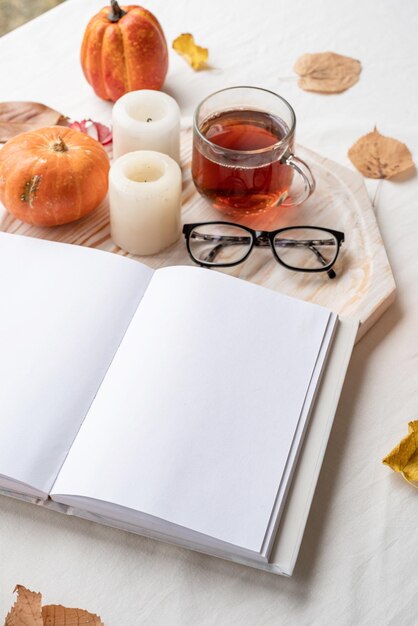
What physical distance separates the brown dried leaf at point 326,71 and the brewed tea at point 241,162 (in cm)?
28

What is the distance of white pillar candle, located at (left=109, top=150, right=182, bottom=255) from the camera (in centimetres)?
89

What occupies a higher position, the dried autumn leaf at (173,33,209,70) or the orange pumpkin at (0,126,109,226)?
the dried autumn leaf at (173,33,209,70)

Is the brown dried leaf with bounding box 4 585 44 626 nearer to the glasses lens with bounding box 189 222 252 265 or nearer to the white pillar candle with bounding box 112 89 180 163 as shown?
the glasses lens with bounding box 189 222 252 265

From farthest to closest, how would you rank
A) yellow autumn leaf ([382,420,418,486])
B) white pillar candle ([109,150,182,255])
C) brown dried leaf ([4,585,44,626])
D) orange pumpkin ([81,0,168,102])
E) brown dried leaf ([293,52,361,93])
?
brown dried leaf ([293,52,361,93]) < orange pumpkin ([81,0,168,102]) < white pillar candle ([109,150,182,255]) < yellow autumn leaf ([382,420,418,486]) < brown dried leaf ([4,585,44,626])

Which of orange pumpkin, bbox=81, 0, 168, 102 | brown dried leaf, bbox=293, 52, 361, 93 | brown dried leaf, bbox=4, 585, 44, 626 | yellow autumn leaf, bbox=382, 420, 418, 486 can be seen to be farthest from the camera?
brown dried leaf, bbox=293, 52, 361, 93

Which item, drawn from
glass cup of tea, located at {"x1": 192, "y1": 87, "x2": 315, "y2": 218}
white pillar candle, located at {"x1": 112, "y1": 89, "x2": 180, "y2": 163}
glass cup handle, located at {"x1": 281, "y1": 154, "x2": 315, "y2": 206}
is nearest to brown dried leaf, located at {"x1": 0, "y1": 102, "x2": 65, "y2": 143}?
white pillar candle, located at {"x1": 112, "y1": 89, "x2": 180, "y2": 163}

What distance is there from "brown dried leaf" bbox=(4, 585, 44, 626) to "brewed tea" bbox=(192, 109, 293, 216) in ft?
1.72

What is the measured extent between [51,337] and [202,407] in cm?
18

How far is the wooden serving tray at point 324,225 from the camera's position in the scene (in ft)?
2.95

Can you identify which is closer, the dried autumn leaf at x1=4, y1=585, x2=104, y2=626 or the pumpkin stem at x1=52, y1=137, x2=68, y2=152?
the dried autumn leaf at x1=4, y1=585, x2=104, y2=626

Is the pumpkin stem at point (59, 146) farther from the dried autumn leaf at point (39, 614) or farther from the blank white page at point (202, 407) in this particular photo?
the dried autumn leaf at point (39, 614)

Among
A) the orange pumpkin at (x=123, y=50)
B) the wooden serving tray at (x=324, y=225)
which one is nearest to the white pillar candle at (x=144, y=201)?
the wooden serving tray at (x=324, y=225)

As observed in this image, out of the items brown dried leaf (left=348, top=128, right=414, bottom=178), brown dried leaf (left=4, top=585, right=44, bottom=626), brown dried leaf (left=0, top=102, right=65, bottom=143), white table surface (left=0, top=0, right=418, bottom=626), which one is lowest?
brown dried leaf (left=4, top=585, right=44, bottom=626)

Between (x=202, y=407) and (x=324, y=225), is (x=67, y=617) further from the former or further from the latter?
(x=324, y=225)
